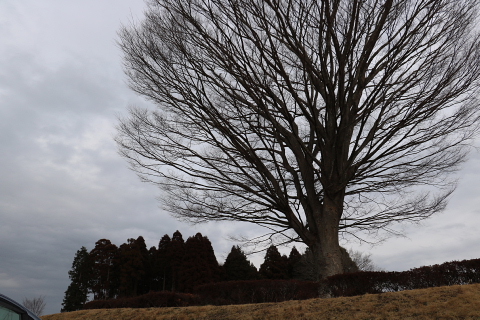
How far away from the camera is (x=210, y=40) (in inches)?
280

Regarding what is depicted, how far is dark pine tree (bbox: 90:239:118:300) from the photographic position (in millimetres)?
24781

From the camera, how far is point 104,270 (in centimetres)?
2494

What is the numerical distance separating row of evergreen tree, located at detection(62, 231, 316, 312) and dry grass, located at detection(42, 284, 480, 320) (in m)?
17.0

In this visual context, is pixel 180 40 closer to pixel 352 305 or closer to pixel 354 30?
pixel 354 30

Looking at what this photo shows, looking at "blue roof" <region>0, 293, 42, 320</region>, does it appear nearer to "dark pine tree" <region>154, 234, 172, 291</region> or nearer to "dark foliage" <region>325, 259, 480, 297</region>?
"dark foliage" <region>325, 259, 480, 297</region>

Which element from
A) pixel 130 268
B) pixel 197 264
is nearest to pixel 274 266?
pixel 197 264

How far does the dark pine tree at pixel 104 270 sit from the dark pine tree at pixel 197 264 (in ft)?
15.5

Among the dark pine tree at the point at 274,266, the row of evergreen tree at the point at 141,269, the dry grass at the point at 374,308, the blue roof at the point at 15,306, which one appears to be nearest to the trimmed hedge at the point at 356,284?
the dry grass at the point at 374,308

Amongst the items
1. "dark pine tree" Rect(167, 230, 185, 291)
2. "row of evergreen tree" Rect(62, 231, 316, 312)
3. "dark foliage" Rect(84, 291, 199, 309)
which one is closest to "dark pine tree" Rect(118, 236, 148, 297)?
"row of evergreen tree" Rect(62, 231, 316, 312)

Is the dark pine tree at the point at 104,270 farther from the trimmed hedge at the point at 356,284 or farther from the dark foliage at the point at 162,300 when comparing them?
the trimmed hedge at the point at 356,284

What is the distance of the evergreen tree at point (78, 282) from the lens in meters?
23.7

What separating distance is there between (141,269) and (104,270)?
2458 mm

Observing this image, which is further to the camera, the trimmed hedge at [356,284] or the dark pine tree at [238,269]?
the dark pine tree at [238,269]

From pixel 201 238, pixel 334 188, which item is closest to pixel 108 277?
pixel 201 238
